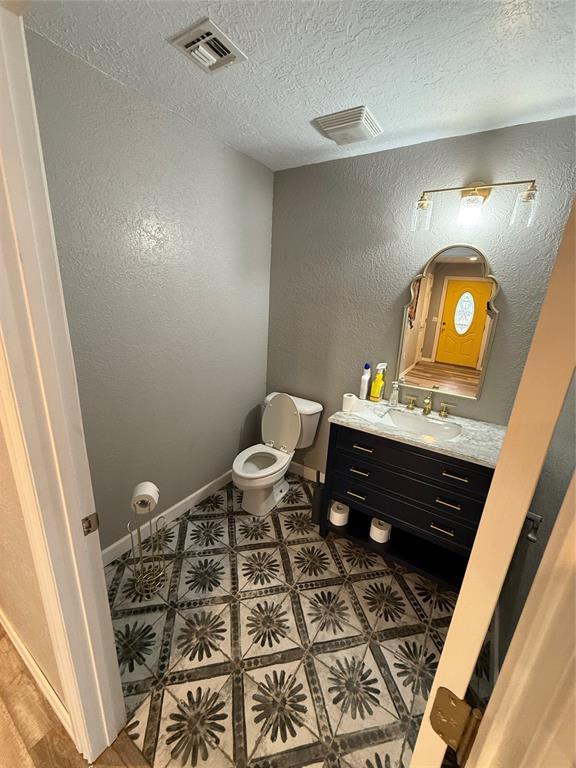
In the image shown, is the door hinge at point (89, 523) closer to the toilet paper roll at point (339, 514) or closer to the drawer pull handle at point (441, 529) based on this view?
the toilet paper roll at point (339, 514)

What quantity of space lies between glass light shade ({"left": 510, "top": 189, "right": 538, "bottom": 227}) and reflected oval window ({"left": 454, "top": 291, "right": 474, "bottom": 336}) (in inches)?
15.5

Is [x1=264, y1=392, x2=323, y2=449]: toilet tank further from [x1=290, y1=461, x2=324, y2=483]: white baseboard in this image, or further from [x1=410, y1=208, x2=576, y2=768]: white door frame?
[x1=410, y1=208, x2=576, y2=768]: white door frame

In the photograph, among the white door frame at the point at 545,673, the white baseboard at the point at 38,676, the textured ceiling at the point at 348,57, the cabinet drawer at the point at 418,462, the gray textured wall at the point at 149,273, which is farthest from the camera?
the cabinet drawer at the point at 418,462

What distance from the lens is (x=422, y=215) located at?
6.09 ft

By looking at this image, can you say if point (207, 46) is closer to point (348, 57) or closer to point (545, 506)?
point (348, 57)

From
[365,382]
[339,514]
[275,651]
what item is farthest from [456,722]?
[365,382]

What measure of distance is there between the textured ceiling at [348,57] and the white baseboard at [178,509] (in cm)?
231

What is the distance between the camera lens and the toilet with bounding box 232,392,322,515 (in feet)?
7.04

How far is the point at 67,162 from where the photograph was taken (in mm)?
1319

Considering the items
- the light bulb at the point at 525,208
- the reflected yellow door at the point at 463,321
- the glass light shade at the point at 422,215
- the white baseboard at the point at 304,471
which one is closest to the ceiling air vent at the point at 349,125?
the glass light shade at the point at 422,215

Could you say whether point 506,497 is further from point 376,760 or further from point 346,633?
point 346,633

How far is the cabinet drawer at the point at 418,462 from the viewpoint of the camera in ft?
4.94

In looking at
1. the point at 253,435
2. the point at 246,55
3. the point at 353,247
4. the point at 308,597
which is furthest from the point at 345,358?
the point at 246,55

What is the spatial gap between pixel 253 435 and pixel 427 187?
2.15 meters
